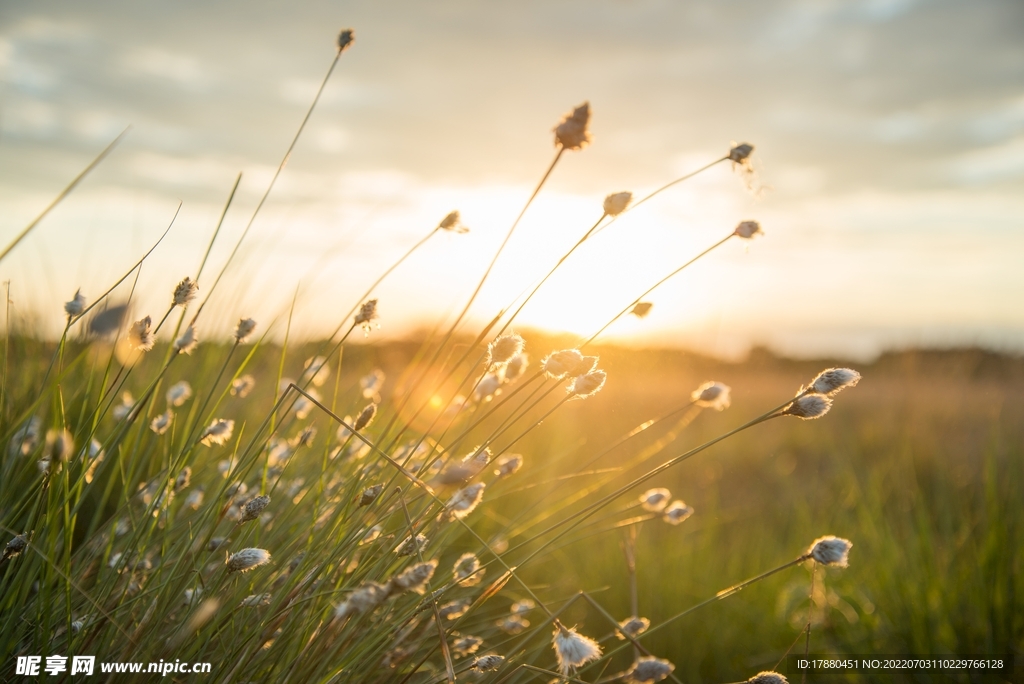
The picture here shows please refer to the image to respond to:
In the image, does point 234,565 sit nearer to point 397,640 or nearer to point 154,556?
point 397,640

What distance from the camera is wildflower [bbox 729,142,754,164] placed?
55.5 inches

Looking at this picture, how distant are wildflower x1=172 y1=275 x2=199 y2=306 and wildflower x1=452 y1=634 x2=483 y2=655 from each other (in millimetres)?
1031

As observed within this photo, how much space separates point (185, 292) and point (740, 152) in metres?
1.24

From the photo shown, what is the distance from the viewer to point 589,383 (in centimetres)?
128

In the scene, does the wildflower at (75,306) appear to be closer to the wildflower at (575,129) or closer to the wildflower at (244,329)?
the wildflower at (244,329)

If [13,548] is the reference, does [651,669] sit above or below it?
below

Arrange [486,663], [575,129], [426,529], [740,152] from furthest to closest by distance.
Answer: [426,529] < [740,152] < [486,663] < [575,129]

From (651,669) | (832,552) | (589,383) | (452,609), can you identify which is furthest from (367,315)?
(832,552)

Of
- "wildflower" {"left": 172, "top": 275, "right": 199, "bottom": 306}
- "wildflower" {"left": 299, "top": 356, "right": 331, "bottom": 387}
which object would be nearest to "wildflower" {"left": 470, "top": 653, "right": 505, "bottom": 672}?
"wildflower" {"left": 299, "top": 356, "right": 331, "bottom": 387}

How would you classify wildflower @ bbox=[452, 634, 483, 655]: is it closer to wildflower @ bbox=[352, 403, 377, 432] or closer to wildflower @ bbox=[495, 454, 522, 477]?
wildflower @ bbox=[495, 454, 522, 477]

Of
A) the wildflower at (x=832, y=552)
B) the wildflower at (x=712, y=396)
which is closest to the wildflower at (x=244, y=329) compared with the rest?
the wildflower at (x=712, y=396)

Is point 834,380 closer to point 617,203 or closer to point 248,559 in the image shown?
point 617,203

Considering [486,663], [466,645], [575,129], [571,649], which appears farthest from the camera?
[466,645]

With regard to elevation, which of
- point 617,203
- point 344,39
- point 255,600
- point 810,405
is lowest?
point 255,600
